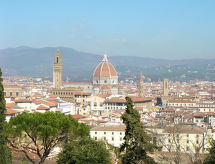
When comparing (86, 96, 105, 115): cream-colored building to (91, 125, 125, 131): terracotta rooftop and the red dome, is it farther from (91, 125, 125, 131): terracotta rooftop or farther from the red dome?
(91, 125, 125, 131): terracotta rooftop

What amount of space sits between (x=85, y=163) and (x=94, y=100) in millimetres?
60481

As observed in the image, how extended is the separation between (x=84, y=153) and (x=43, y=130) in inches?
127

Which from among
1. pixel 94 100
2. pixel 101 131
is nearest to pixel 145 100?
pixel 94 100

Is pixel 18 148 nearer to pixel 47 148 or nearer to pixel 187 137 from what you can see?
pixel 47 148

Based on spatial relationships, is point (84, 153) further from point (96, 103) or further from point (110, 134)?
point (96, 103)

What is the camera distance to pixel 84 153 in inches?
766

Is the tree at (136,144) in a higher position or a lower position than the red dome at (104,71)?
lower

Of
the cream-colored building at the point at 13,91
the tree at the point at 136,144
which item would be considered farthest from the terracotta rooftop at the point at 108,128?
the cream-colored building at the point at 13,91

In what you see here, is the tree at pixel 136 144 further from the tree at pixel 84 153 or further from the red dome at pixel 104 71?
the red dome at pixel 104 71

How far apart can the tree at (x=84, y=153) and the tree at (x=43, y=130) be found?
221cm

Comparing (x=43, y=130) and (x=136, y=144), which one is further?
(x=43, y=130)

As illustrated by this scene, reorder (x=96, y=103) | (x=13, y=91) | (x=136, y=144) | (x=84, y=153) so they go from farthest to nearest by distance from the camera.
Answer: (x=13, y=91)
(x=96, y=103)
(x=84, y=153)
(x=136, y=144)

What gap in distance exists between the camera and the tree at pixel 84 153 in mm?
19391

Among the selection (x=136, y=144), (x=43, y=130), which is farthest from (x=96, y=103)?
(x=136, y=144)
